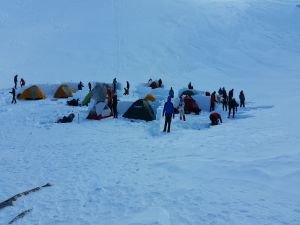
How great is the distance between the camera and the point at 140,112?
17109 mm

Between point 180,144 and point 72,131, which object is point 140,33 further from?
point 180,144

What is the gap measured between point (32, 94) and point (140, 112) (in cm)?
980

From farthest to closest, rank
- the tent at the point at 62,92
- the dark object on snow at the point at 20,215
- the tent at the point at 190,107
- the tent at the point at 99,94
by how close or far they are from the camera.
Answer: the tent at the point at 62,92, the tent at the point at 190,107, the tent at the point at 99,94, the dark object on snow at the point at 20,215

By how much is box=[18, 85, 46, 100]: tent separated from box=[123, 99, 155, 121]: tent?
29.5 feet

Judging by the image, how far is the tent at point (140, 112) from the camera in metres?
17.0

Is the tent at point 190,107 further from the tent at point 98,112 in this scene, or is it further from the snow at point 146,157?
the tent at point 98,112

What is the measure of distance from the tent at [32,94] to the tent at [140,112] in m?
8.98

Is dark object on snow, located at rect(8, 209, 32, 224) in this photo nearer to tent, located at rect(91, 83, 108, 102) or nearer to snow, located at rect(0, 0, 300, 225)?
snow, located at rect(0, 0, 300, 225)

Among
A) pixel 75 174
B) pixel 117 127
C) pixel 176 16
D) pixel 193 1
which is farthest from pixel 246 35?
pixel 75 174

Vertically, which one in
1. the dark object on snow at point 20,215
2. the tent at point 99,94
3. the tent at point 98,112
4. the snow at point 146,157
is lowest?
the dark object on snow at point 20,215

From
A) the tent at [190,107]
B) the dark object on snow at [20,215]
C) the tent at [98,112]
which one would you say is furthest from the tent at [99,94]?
the dark object on snow at [20,215]

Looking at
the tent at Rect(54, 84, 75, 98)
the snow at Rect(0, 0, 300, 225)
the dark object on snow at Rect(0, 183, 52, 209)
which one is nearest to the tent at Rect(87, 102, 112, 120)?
the snow at Rect(0, 0, 300, 225)

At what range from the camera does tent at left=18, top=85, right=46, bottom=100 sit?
79.7ft

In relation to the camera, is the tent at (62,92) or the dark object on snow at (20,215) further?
the tent at (62,92)
